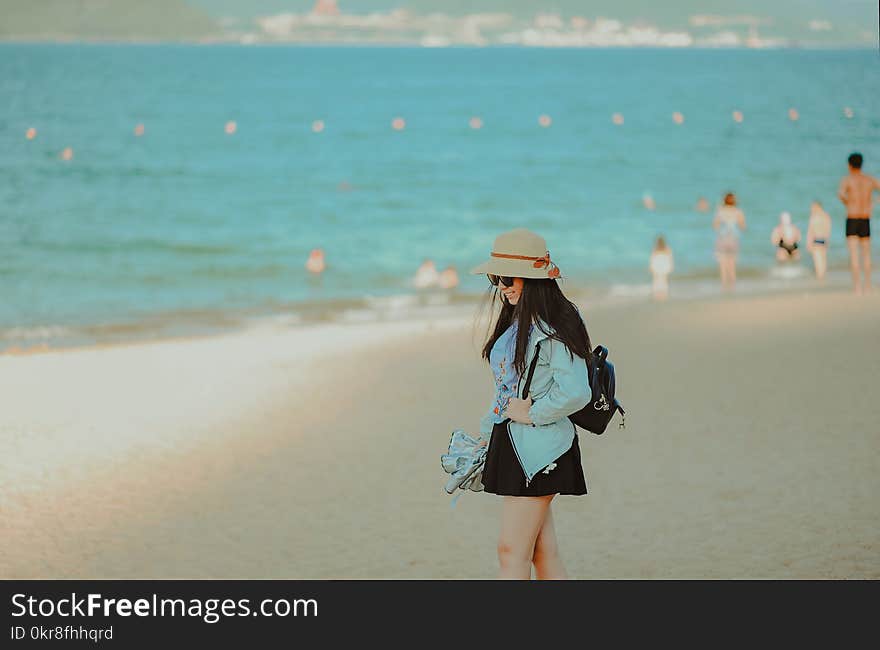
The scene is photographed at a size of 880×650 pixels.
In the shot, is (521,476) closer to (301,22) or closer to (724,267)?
(724,267)

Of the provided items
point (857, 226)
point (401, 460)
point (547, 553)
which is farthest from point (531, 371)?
point (857, 226)

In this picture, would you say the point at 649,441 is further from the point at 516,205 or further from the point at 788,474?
the point at 516,205

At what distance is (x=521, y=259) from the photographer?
3.91m

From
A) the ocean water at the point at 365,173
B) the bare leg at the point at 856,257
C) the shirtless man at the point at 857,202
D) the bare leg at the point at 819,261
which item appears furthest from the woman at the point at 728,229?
the shirtless man at the point at 857,202

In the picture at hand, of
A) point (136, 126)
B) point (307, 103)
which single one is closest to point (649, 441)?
point (136, 126)

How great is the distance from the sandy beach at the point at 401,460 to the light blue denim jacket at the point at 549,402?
5.30 feet

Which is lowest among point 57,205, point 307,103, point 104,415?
point 104,415

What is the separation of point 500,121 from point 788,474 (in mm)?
44417

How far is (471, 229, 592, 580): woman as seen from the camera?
12.6 ft

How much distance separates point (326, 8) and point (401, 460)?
58.0 metres

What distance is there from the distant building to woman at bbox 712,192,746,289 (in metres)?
49.2

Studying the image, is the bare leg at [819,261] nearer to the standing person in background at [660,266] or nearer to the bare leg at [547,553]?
the standing person in background at [660,266]

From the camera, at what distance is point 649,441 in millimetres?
7281

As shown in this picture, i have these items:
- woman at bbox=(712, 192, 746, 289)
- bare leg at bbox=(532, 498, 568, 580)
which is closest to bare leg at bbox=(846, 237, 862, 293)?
woman at bbox=(712, 192, 746, 289)
